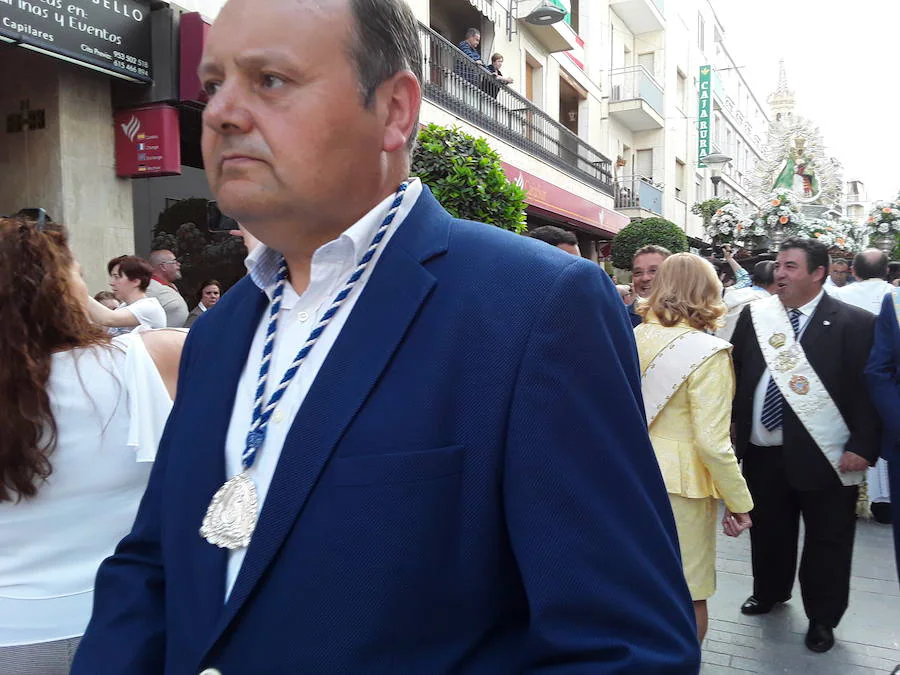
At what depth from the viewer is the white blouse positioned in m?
1.90

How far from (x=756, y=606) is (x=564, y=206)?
37.8 feet

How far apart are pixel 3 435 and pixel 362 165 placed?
1331 mm

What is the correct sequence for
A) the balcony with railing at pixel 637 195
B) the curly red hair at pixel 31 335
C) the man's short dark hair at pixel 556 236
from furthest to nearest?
the balcony with railing at pixel 637 195 → the man's short dark hair at pixel 556 236 → the curly red hair at pixel 31 335

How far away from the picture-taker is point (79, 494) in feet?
6.49

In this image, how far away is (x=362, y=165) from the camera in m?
1.16

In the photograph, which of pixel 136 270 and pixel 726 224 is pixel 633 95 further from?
pixel 136 270

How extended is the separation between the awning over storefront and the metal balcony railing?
13.4ft

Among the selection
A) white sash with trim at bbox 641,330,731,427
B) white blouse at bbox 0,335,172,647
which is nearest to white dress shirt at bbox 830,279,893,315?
white sash with trim at bbox 641,330,731,427

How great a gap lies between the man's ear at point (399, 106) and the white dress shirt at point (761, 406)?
11.5 ft

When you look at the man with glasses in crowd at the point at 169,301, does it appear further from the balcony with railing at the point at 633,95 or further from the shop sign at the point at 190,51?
the balcony with railing at the point at 633,95

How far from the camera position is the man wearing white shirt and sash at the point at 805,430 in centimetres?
389

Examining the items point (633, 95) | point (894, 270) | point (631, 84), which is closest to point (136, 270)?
point (894, 270)

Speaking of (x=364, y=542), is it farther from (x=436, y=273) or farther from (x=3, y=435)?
(x=3, y=435)

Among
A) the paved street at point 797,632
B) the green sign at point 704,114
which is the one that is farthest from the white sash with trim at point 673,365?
the green sign at point 704,114
